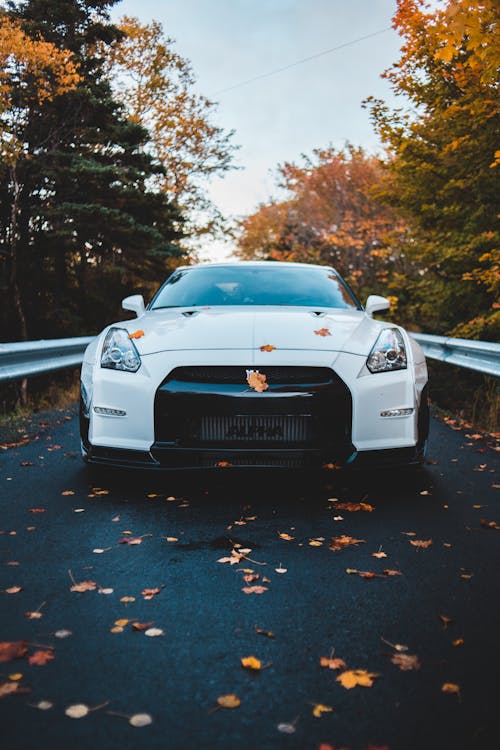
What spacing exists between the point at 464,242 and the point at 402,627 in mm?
10589

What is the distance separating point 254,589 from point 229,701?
82 centimetres

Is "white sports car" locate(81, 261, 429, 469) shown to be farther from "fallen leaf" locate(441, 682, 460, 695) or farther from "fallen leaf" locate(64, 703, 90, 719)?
"fallen leaf" locate(64, 703, 90, 719)

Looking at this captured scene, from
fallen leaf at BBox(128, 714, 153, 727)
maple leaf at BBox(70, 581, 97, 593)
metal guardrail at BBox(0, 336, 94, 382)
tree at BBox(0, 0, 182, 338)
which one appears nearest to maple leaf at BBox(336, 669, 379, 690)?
fallen leaf at BBox(128, 714, 153, 727)

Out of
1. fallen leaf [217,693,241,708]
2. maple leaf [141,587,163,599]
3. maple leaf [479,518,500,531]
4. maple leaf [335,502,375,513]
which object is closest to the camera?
fallen leaf [217,693,241,708]

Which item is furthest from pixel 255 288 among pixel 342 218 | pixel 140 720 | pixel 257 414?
pixel 342 218

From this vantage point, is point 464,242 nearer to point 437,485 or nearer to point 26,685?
point 437,485

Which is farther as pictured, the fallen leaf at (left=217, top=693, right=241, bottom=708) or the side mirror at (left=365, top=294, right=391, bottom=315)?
the side mirror at (left=365, top=294, right=391, bottom=315)

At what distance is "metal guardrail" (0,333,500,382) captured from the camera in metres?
6.10

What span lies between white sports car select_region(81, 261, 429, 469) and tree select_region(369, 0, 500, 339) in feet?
20.1

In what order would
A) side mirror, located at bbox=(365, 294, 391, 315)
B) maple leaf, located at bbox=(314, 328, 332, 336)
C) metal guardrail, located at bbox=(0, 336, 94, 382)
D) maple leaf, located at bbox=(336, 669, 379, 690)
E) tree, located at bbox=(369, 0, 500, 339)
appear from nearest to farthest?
maple leaf, located at bbox=(336, 669, 379, 690), maple leaf, located at bbox=(314, 328, 332, 336), side mirror, located at bbox=(365, 294, 391, 315), metal guardrail, located at bbox=(0, 336, 94, 382), tree, located at bbox=(369, 0, 500, 339)

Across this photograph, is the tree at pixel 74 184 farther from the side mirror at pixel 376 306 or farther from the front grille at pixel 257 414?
the front grille at pixel 257 414

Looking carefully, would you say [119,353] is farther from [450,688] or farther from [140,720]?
[450,688]

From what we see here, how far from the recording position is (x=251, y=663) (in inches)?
81.7

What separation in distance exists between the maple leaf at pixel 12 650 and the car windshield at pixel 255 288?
10.6 ft
